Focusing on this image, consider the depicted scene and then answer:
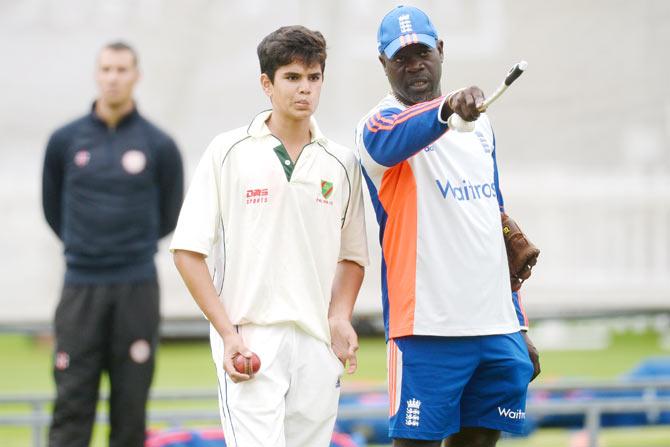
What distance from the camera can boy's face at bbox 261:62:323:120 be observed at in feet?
11.7

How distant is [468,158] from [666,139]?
576 centimetres

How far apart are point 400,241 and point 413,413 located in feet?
1.71

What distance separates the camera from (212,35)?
890 centimetres

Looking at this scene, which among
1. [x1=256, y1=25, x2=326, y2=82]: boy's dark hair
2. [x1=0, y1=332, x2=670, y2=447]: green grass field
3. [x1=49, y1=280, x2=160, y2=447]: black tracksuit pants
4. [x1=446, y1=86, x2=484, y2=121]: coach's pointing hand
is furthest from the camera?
[x1=0, y1=332, x2=670, y2=447]: green grass field

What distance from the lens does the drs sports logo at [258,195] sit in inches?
141

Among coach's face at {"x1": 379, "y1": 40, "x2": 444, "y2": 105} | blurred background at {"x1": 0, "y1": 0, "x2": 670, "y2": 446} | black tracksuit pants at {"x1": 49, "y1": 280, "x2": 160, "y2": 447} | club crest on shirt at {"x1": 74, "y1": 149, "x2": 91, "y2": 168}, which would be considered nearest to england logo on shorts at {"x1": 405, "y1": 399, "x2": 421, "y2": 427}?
coach's face at {"x1": 379, "y1": 40, "x2": 444, "y2": 105}

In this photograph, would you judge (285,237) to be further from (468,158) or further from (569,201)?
(569,201)

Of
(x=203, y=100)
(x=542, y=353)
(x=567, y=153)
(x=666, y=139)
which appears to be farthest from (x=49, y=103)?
(x=542, y=353)

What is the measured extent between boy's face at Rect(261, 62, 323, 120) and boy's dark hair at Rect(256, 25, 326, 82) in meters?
0.02

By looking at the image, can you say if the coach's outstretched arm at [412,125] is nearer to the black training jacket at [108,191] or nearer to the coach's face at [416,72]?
the coach's face at [416,72]

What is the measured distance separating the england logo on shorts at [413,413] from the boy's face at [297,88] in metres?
0.92

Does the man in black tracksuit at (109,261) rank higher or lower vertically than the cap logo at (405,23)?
lower

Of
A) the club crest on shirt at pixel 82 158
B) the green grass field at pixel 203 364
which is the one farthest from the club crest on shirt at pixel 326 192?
the green grass field at pixel 203 364

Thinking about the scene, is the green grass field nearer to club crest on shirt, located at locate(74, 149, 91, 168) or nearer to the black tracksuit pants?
the black tracksuit pants
